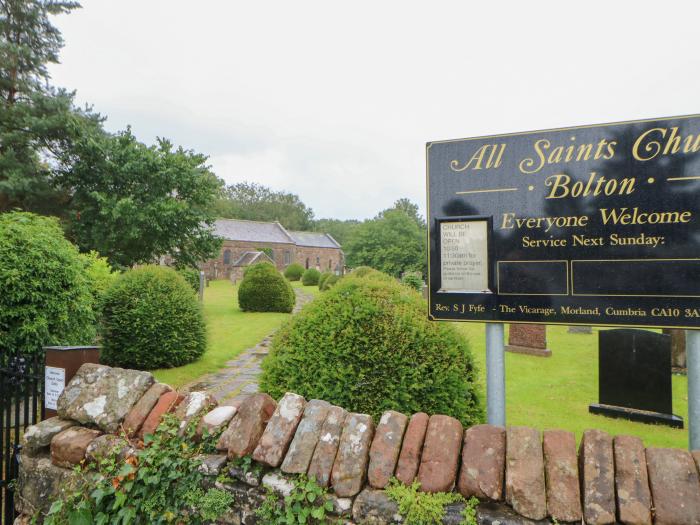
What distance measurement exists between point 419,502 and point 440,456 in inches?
9.5

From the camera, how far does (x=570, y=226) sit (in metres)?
2.68

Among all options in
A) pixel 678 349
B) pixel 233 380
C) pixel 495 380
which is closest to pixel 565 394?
pixel 678 349

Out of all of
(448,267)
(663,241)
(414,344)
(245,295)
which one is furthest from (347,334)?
(245,295)

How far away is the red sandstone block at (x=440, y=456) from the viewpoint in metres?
1.94

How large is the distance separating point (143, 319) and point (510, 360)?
8.59m

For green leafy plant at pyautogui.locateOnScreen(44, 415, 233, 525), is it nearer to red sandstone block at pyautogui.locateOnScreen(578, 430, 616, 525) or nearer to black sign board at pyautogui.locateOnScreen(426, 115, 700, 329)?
red sandstone block at pyautogui.locateOnScreen(578, 430, 616, 525)

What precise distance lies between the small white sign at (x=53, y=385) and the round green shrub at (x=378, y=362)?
1.51m

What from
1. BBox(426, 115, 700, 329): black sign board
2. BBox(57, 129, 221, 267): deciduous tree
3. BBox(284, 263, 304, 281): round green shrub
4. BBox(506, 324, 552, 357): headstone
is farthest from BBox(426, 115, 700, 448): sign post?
BBox(284, 263, 304, 281): round green shrub

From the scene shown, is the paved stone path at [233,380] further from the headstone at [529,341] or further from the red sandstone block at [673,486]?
the headstone at [529,341]

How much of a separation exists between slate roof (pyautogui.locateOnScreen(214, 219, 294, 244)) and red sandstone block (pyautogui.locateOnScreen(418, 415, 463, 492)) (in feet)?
173

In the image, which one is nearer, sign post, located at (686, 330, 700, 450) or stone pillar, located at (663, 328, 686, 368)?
sign post, located at (686, 330, 700, 450)

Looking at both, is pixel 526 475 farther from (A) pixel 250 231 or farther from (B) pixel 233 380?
(A) pixel 250 231

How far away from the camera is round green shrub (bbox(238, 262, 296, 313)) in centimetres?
1894

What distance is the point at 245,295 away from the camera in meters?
19.0
